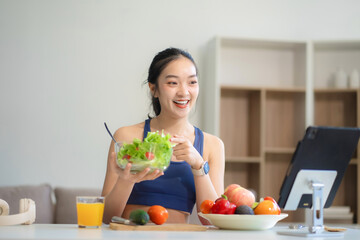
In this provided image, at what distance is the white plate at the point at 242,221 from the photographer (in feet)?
5.73

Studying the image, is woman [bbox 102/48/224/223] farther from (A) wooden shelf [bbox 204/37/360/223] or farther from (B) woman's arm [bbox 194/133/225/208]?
(A) wooden shelf [bbox 204/37/360/223]

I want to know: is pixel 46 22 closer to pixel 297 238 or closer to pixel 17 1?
pixel 17 1

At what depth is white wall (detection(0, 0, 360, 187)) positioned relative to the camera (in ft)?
13.9

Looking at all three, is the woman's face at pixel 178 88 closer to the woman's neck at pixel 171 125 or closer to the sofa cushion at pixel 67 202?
the woman's neck at pixel 171 125

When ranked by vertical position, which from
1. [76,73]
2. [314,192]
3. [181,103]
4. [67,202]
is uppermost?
[76,73]

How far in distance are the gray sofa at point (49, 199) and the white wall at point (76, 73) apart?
1.67ft

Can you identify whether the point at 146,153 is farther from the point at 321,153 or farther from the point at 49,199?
the point at 49,199

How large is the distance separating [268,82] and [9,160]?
2262 mm

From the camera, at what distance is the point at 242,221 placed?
69.1 inches

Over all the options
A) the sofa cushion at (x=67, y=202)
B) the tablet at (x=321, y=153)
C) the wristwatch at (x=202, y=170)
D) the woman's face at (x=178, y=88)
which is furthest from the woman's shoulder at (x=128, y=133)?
the sofa cushion at (x=67, y=202)

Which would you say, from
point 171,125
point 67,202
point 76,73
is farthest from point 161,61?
point 76,73

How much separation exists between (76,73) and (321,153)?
2.93 meters

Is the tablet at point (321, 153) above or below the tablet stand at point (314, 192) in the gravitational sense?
above

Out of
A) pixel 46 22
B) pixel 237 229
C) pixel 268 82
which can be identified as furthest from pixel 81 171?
pixel 237 229
